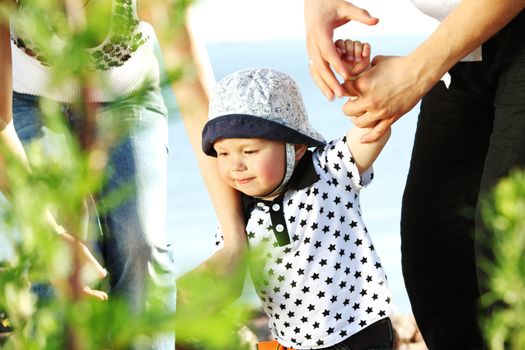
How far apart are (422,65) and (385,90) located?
0.11m

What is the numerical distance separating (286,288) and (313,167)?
0.32 metres

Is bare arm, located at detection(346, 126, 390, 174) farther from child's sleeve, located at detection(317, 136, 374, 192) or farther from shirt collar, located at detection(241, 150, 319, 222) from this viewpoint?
shirt collar, located at detection(241, 150, 319, 222)

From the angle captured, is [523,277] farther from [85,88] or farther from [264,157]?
[264,157]

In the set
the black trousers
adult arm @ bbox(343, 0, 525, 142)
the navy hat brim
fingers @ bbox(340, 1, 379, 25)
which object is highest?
fingers @ bbox(340, 1, 379, 25)

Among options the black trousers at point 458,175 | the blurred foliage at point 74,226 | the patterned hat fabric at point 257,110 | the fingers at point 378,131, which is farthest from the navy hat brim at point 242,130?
the blurred foliage at point 74,226

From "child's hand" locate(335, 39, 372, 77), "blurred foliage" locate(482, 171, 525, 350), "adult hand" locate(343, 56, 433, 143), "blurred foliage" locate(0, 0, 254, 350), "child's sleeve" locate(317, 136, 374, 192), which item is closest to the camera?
"blurred foliage" locate(0, 0, 254, 350)

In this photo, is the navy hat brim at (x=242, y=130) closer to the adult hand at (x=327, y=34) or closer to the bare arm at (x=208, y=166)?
the bare arm at (x=208, y=166)

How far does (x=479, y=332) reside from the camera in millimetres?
2707

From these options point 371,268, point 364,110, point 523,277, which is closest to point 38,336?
point 523,277

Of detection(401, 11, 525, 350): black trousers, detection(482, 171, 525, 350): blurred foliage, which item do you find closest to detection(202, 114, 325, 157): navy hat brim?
detection(401, 11, 525, 350): black trousers

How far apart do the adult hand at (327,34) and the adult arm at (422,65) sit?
0.05 metres

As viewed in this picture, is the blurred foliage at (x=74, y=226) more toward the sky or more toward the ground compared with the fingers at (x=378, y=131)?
more toward the sky

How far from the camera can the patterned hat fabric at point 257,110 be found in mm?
2498

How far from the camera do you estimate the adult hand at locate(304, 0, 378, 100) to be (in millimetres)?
2242
